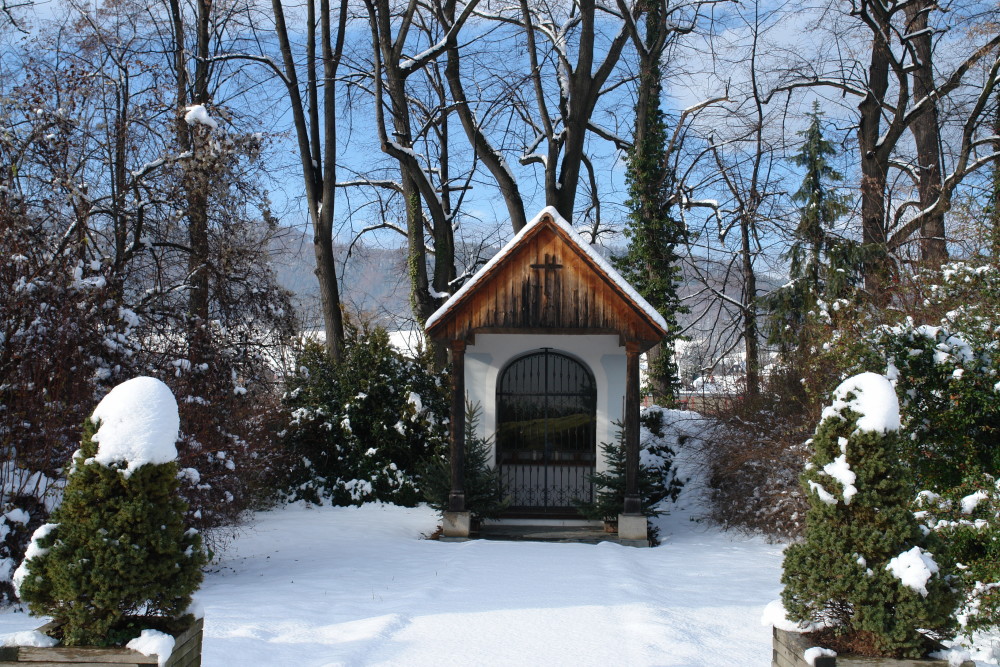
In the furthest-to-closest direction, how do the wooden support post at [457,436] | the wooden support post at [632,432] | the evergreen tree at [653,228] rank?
1. the evergreen tree at [653,228]
2. the wooden support post at [457,436]
3. the wooden support post at [632,432]

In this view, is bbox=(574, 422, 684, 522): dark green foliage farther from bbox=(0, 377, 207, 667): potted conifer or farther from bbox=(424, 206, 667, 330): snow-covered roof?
bbox=(0, 377, 207, 667): potted conifer

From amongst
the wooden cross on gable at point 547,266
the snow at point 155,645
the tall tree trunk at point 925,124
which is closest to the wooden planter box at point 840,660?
the snow at point 155,645

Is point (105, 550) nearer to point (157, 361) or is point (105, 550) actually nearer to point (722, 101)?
point (157, 361)

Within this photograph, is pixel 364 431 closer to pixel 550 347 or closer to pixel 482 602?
pixel 550 347

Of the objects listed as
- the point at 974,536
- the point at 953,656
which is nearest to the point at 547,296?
the point at 974,536

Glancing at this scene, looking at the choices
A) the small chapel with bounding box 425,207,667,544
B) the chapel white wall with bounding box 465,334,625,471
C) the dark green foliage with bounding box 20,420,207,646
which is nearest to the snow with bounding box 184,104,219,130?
the small chapel with bounding box 425,207,667,544

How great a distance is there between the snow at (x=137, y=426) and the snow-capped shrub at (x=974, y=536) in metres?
5.44

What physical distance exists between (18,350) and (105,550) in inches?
155

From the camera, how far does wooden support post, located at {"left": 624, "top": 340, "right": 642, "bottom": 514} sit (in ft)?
38.3

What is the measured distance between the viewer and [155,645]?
4.52 meters

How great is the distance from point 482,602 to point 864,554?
12.2ft

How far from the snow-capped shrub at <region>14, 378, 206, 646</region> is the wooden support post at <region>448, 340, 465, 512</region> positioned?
7.01 m

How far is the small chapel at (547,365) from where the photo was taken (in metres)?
11.5

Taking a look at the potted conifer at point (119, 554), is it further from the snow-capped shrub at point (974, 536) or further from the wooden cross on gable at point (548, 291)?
the wooden cross on gable at point (548, 291)
